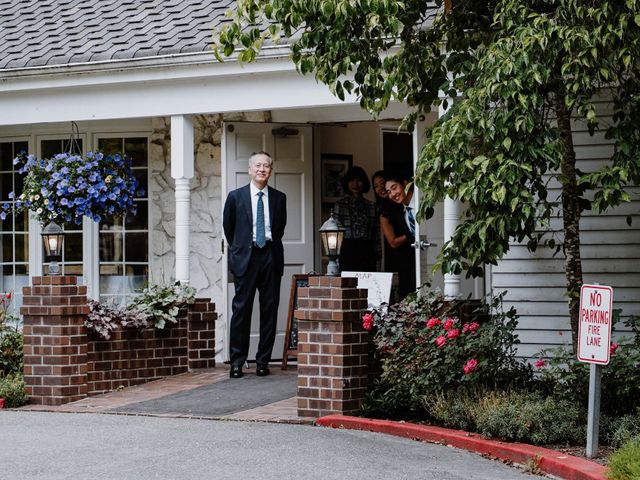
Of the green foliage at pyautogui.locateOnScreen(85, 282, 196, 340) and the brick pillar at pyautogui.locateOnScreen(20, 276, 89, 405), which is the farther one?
the green foliage at pyautogui.locateOnScreen(85, 282, 196, 340)

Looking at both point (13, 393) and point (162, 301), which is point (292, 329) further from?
point (13, 393)

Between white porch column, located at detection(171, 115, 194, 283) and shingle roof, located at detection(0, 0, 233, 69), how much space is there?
0.78 metres

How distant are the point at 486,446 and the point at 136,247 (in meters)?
6.78

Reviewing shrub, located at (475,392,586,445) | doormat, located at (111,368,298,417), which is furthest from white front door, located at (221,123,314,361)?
shrub, located at (475,392,586,445)

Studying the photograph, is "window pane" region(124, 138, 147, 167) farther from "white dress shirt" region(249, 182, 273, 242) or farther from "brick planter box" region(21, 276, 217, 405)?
"brick planter box" region(21, 276, 217, 405)

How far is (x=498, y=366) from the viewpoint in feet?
30.6

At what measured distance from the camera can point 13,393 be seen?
11.0m

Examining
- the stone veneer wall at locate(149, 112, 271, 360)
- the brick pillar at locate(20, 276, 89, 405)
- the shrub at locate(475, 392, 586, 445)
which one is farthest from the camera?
the stone veneer wall at locate(149, 112, 271, 360)

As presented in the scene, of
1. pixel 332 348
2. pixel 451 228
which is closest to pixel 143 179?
pixel 451 228

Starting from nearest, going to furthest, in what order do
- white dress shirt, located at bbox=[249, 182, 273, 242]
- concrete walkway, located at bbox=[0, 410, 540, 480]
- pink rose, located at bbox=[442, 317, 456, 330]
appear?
concrete walkway, located at bbox=[0, 410, 540, 480], pink rose, located at bbox=[442, 317, 456, 330], white dress shirt, located at bbox=[249, 182, 273, 242]

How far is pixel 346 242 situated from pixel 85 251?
3.18m

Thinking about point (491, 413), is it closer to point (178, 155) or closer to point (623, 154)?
point (623, 154)

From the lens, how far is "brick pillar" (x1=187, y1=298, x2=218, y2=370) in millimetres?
12312

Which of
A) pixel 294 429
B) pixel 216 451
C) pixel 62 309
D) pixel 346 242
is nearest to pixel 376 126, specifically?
pixel 346 242
